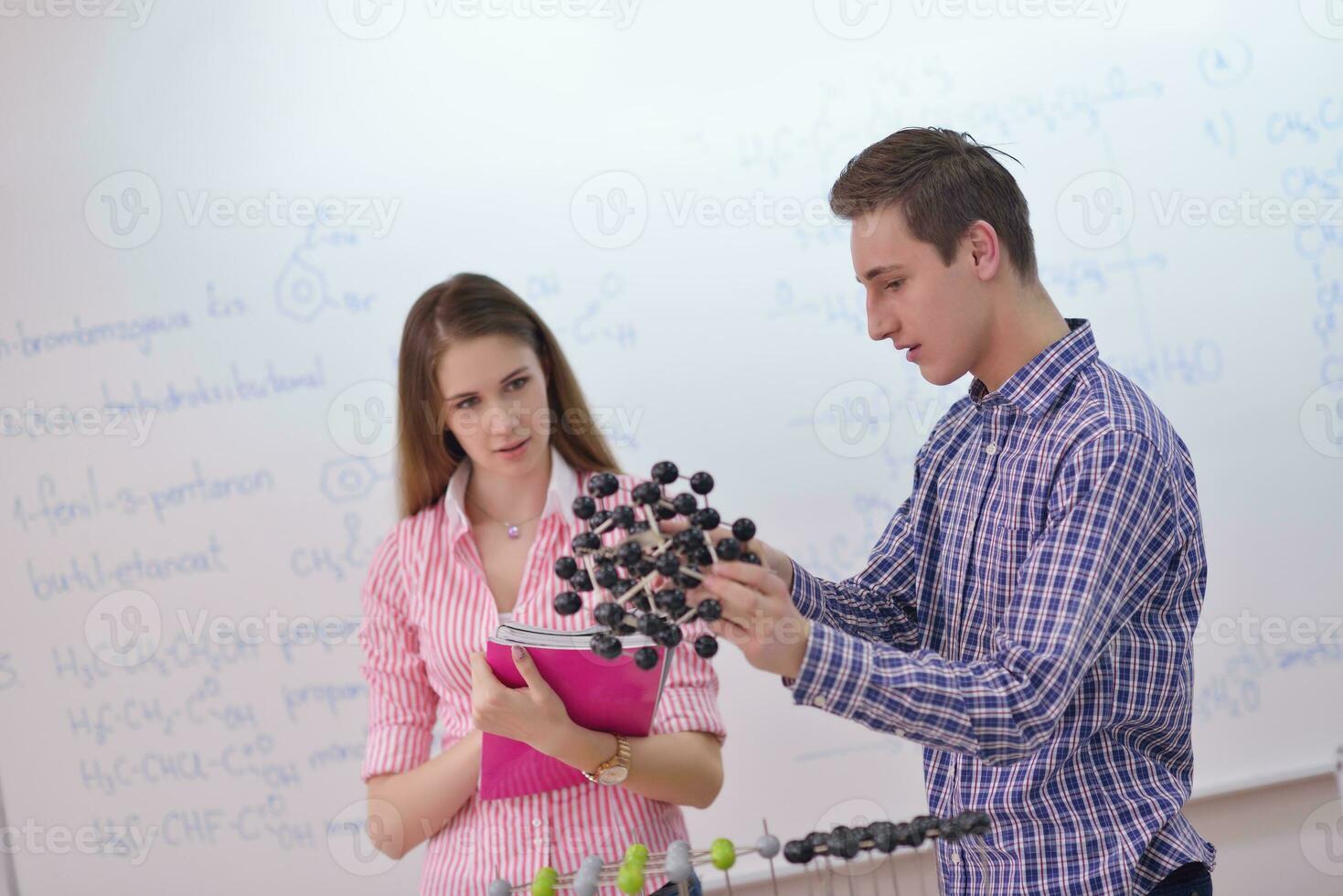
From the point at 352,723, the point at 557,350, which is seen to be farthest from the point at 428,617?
the point at 352,723

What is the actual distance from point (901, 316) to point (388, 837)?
3.20 feet

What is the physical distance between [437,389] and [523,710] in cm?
54

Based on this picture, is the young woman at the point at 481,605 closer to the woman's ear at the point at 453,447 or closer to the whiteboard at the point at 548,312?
the woman's ear at the point at 453,447

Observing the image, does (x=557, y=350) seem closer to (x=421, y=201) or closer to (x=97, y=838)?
(x=421, y=201)

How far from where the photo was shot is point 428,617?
4.93 ft

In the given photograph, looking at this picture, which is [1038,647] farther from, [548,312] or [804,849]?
[548,312]

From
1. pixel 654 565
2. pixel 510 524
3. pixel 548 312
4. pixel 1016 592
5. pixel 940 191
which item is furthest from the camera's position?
pixel 548 312

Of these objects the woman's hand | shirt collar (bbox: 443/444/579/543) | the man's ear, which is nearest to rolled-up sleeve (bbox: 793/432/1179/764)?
the man's ear

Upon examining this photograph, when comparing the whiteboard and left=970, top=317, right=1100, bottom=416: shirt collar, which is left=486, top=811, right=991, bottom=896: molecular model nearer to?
left=970, top=317, right=1100, bottom=416: shirt collar

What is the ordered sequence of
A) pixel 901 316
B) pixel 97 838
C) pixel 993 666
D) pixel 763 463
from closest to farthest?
pixel 993 666
pixel 901 316
pixel 97 838
pixel 763 463

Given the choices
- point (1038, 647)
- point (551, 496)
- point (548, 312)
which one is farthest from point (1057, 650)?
point (548, 312)

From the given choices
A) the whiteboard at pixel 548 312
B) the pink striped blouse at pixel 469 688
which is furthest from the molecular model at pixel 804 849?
the whiteboard at pixel 548 312

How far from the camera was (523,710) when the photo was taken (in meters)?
1.22

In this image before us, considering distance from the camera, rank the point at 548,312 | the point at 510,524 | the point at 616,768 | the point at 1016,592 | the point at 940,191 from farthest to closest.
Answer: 1. the point at 548,312
2. the point at 510,524
3. the point at 616,768
4. the point at 940,191
5. the point at 1016,592
